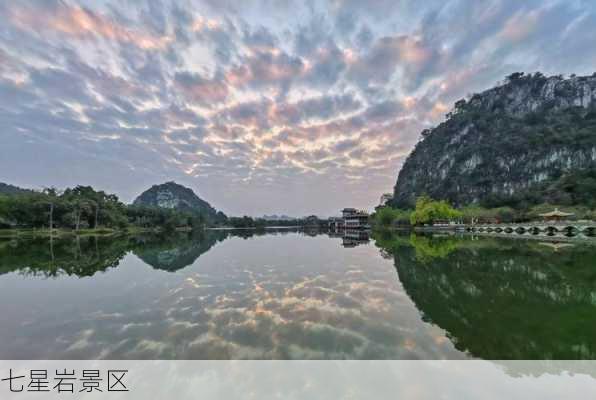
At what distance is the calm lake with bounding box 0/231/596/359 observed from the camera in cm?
594

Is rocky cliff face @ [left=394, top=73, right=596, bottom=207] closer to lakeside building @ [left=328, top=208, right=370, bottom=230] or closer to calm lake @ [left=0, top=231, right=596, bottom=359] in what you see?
lakeside building @ [left=328, top=208, right=370, bottom=230]

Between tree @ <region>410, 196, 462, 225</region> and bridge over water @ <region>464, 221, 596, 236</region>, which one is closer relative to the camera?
bridge over water @ <region>464, 221, 596, 236</region>

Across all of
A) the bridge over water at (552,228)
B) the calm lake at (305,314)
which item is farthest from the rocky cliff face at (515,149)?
the calm lake at (305,314)

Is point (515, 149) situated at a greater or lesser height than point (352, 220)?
greater

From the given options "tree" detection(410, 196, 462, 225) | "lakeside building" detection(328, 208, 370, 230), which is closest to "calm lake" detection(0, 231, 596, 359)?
"tree" detection(410, 196, 462, 225)

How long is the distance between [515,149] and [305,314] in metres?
128

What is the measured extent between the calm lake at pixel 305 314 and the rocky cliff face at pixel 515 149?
74.5 m

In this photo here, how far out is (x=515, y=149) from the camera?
107625 millimetres

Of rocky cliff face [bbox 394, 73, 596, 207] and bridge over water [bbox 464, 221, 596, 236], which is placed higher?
rocky cliff face [bbox 394, 73, 596, 207]

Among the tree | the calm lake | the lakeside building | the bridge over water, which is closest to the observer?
the calm lake

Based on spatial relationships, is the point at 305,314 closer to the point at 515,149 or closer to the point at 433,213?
the point at 433,213

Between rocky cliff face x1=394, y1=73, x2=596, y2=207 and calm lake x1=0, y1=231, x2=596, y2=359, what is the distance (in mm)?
74471

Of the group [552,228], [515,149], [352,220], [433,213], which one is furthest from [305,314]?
[515,149]

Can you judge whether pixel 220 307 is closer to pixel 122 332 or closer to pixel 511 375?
pixel 122 332
